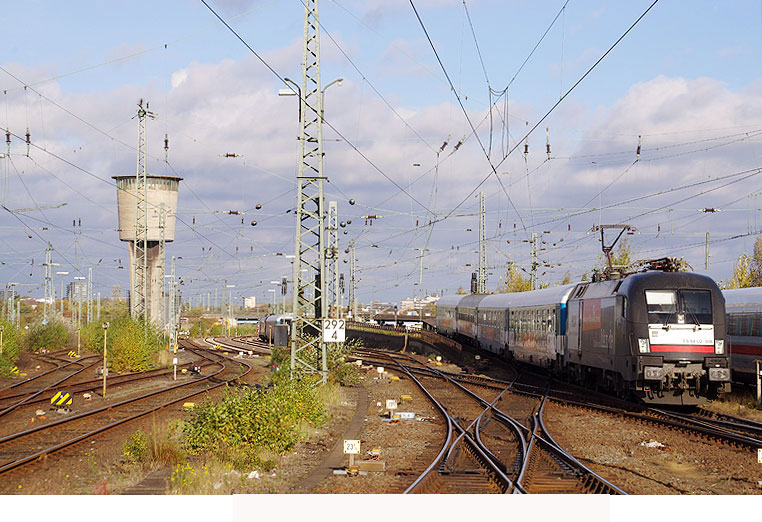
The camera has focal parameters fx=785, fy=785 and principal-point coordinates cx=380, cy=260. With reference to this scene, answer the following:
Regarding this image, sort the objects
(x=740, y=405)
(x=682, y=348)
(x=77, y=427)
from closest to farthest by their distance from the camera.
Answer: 1. (x=77, y=427)
2. (x=682, y=348)
3. (x=740, y=405)

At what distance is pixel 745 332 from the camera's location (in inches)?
1018

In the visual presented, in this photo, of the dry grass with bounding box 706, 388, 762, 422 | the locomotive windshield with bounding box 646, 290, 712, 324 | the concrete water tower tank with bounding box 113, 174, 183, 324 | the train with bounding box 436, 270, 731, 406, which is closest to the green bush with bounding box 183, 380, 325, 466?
the train with bounding box 436, 270, 731, 406

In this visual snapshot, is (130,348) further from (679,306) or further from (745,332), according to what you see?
(745,332)

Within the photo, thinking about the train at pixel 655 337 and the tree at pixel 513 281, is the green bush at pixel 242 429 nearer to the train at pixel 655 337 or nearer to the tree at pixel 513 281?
the train at pixel 655 337

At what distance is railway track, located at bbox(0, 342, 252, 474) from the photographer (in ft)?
52.2

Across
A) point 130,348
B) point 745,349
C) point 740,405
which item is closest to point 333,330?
point 740,405

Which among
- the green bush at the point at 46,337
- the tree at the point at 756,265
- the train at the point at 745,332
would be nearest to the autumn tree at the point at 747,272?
the tree at the point at 756,265

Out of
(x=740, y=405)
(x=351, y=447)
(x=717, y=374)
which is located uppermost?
(x=717, y=374)

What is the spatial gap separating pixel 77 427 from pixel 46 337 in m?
44.7

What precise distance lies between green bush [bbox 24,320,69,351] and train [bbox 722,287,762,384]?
47550mm

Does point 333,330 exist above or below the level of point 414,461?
above

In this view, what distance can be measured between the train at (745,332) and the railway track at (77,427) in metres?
17.4

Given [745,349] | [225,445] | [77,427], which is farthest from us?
[745,349]
